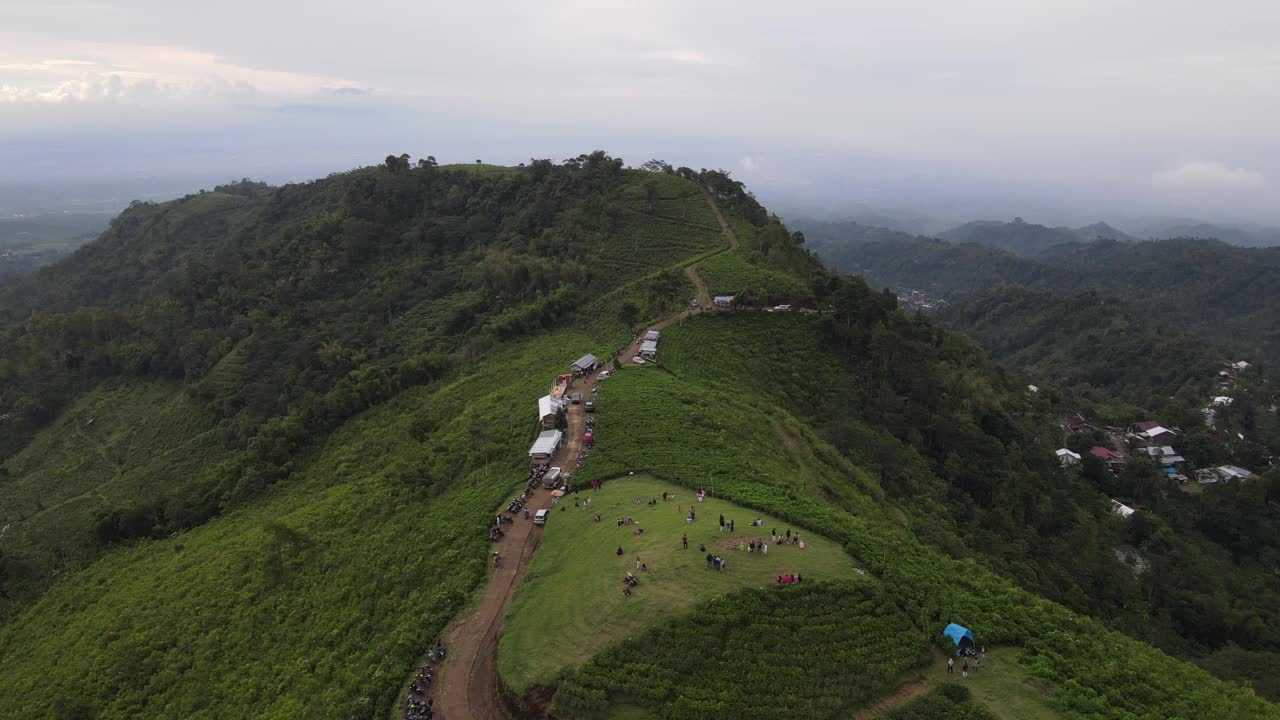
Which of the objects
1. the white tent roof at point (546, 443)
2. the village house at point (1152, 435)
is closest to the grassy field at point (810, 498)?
the white tent roof at point (546, 443)

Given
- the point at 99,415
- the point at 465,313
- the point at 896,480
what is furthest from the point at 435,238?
the point at 896,480

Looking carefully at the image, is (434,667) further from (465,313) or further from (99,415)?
(99,415)

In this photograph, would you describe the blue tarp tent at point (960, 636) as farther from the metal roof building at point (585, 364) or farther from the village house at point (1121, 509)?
the village house at point (1121, 509)

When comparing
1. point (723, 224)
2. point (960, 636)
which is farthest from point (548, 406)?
point (723, 224)

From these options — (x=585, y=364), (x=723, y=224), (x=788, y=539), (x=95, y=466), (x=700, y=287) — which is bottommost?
(x=95, y=466)

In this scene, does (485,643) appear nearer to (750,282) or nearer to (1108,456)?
(750,282)
